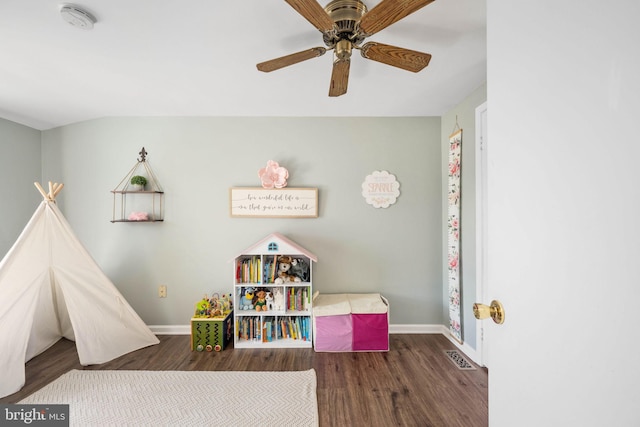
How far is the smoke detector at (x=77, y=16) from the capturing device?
1429mm

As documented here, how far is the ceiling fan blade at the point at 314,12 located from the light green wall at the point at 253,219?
1.73 meters

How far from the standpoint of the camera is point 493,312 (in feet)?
2.72

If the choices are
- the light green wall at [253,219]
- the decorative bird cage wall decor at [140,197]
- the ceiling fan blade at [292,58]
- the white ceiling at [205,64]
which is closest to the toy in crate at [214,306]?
the light green wall at [253,219]

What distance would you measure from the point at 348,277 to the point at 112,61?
2.69m

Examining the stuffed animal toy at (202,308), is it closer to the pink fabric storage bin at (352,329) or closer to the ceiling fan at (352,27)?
the pink fabric storage bin at (352,329)

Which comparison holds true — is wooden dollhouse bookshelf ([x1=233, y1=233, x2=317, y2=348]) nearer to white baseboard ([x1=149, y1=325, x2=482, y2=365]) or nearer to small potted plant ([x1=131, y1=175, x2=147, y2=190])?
white baseboard ([x1=149, y1=325, x2=482, y2=365])

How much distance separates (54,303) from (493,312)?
3.72 metres

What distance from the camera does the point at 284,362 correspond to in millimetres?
2412

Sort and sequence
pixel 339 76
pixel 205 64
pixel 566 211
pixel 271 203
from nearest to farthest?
pixel 566 211 < pixel 339 76 < pixel 205 64 < pixel 271 203

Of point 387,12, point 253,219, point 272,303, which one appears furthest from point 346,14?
point 272,303

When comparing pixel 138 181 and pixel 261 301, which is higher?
pixel 138 181

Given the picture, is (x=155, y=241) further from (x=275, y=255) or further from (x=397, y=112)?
(x=397, y=112)

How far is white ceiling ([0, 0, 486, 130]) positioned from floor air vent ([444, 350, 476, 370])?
7.70ft

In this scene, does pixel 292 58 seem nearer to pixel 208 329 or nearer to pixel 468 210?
pixel 468 210
